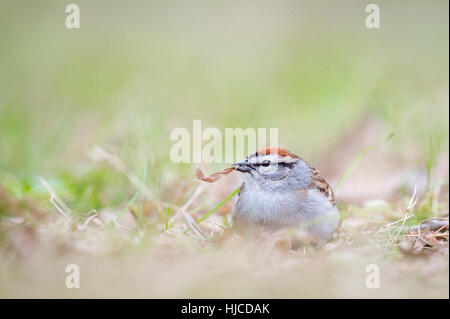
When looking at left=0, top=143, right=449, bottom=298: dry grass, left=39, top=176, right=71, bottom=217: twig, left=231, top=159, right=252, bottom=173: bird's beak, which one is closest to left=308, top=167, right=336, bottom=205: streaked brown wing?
left=0, top=143, right=449, bottom=298: dry grass

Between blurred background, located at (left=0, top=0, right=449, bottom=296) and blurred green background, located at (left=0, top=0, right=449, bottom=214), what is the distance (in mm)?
27

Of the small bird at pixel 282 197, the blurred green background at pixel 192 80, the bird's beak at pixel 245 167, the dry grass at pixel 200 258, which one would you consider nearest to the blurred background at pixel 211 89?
the blurred green background at pixel 192 80

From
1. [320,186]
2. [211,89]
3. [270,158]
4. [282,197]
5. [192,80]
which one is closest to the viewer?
[282,197]

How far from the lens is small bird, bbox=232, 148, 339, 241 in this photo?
12.8 ft

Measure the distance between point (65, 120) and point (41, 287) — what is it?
10.4 feet

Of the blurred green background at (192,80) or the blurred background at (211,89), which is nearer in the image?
the blurred background at (211,89)

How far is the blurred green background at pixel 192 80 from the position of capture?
569cm

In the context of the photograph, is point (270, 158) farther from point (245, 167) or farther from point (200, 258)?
point (200, 258)

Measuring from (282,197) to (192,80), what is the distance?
266 inches

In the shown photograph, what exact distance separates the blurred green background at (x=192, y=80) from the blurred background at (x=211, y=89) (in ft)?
0.09

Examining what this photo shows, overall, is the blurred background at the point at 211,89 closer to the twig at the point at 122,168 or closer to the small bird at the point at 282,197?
the twig at the point at 122,168

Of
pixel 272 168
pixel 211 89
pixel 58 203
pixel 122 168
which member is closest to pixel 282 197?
pixel 272 168

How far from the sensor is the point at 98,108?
28.5 feet

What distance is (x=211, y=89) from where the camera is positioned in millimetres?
10133
